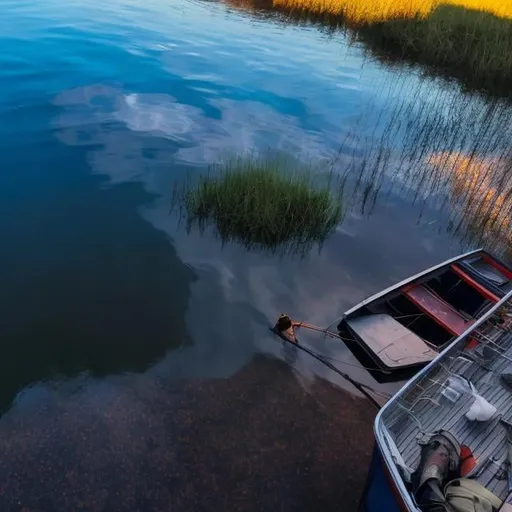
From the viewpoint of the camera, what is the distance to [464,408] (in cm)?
738

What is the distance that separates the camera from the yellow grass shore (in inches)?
1005

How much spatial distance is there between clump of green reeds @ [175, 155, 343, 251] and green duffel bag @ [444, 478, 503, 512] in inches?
273

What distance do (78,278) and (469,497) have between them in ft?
26.8

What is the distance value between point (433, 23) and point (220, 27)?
1097cm

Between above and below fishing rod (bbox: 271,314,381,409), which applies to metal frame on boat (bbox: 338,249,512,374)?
above

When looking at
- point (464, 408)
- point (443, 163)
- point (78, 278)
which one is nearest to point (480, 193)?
point (443, 163)

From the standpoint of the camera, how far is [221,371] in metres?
8.91

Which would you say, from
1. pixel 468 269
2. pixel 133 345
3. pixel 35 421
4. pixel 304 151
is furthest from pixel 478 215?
pixel 35 421

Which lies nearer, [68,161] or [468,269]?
[468,269]

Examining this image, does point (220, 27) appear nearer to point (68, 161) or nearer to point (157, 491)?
point (68, 161)

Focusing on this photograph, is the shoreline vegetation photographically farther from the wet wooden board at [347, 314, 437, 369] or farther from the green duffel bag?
the green duffel bag

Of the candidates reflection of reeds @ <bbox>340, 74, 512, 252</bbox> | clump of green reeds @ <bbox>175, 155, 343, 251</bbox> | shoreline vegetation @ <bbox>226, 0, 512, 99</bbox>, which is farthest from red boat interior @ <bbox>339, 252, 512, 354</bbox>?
shoreline vegetation @ <bbox>226, 0, 512, 99</bbox>

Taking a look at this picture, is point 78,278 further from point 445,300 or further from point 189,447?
point 445,300

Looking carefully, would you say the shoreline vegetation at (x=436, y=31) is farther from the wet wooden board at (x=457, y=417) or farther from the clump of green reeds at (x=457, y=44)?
the wet wooden board at (x=457, y=417)
